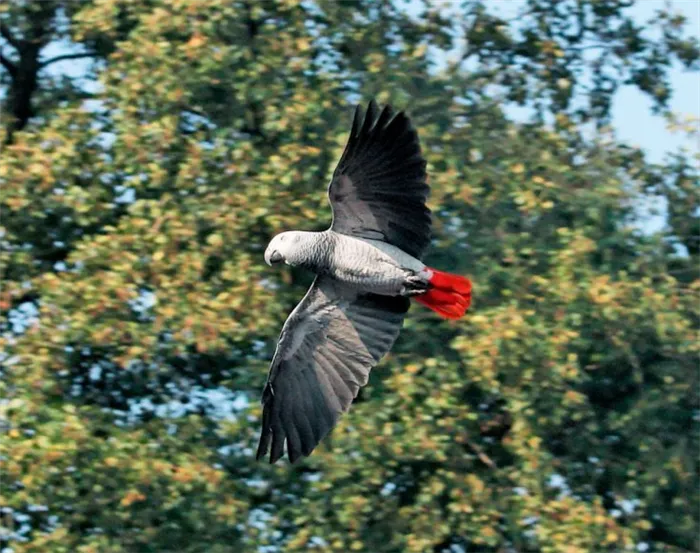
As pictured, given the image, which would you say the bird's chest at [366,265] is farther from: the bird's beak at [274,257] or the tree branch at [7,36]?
the tree branch at [7,36]

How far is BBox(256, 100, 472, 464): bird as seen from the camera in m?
6.77

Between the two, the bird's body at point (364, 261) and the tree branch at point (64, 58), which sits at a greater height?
the bird's body at point (364, 261)

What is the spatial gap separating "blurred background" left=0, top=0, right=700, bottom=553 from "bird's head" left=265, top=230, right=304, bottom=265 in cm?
200

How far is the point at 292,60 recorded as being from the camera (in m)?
9.91

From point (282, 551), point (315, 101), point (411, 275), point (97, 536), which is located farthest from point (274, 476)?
point (411, 275)

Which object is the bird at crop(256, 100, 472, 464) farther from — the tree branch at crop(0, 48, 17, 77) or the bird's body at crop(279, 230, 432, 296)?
the tree branch at crop(0, 48, 17, 77)

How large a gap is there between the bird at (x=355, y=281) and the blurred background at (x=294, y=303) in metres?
1.51

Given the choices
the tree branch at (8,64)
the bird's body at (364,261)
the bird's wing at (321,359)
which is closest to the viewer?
the bird's body at (364,261)

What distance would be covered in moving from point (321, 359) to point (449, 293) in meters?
0.90

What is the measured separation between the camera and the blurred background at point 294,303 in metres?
9.16

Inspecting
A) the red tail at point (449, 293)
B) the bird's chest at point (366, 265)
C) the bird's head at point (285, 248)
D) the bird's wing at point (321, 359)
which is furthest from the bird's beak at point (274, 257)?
the red tail at point (449, 293)

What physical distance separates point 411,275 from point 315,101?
2947 millimetres

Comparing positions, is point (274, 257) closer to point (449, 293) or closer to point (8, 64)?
point (449, 293)

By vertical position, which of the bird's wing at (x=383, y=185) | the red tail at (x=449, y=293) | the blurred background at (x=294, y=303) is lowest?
the blurred background at (x=294, y=303)
